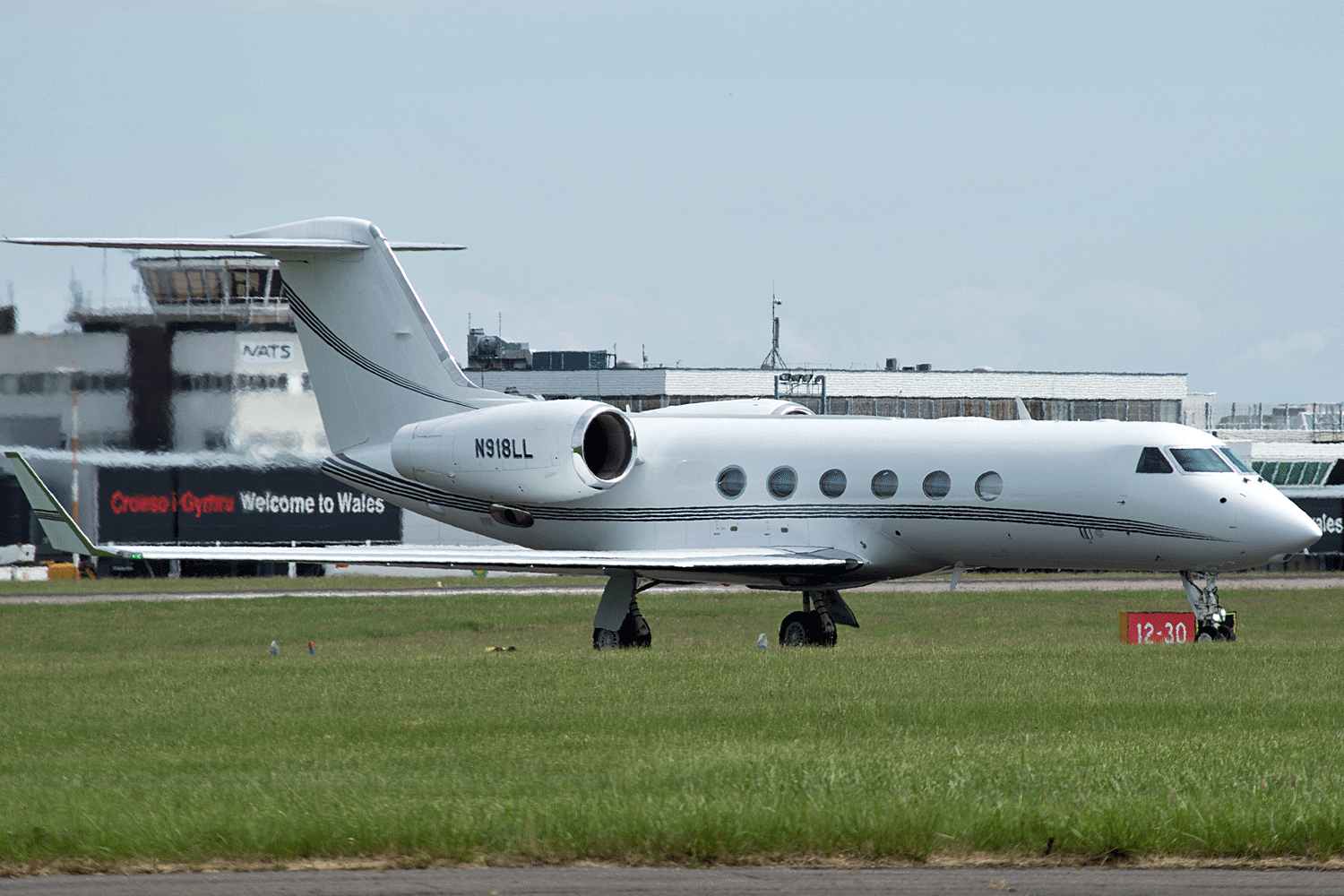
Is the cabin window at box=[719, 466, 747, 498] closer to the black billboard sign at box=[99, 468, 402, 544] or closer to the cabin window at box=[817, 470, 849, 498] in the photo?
the cabin window at box=[817, 470, 849, 498]

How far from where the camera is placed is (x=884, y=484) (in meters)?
21.9

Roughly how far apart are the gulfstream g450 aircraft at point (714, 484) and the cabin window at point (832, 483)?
0.10ft

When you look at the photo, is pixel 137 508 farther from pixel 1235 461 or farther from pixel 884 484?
pixel 1235 461

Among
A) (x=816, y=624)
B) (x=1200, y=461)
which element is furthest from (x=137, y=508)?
(x=1200, y=461)

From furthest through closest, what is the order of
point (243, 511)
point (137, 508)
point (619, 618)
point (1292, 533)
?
1. point (243, 511)
2. point (137, 508)
3. point (619, 618)
4. point (1292, 533)

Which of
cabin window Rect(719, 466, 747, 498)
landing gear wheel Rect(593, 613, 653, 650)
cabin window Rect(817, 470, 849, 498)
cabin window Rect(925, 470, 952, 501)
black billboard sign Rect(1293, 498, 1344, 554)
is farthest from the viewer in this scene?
black billboard sign Rect(1293, 498, 1344, 554)

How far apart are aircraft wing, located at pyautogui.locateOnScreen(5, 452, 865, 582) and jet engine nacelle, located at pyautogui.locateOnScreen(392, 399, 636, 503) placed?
1.19 meters

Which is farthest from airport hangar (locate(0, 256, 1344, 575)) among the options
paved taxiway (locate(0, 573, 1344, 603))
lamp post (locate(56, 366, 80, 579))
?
paved taxiway (locate(0, 573, 1344, 603))

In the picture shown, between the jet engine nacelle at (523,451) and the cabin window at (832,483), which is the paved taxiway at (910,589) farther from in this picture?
the cabin window at (832,483)

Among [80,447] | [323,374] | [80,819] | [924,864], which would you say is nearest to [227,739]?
[80,819]

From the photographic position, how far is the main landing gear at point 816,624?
75.3ft

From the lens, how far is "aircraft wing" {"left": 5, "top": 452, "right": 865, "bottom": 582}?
797 inches

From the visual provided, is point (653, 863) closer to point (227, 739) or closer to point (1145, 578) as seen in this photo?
point (227, 739)

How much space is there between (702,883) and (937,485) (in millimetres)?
14435
